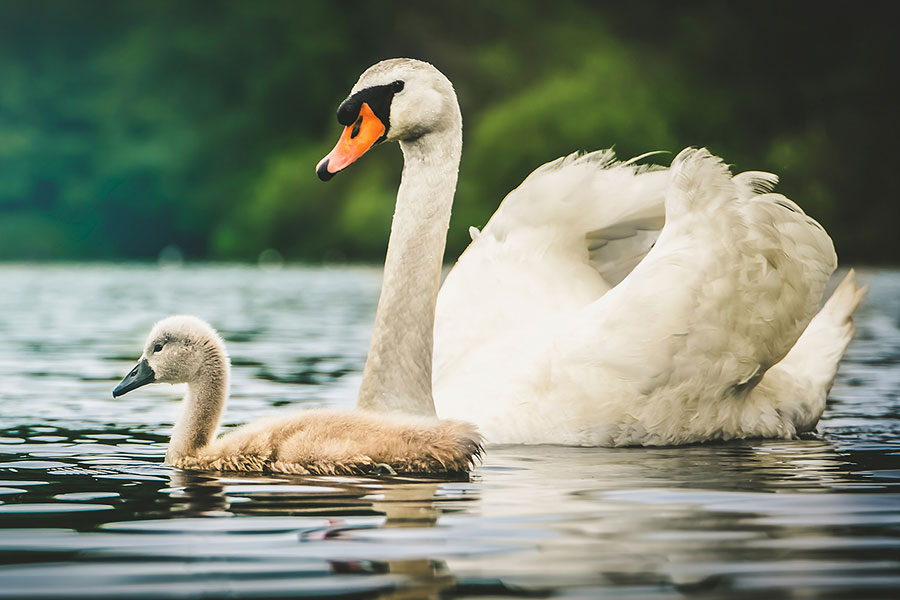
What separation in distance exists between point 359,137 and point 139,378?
1598mm

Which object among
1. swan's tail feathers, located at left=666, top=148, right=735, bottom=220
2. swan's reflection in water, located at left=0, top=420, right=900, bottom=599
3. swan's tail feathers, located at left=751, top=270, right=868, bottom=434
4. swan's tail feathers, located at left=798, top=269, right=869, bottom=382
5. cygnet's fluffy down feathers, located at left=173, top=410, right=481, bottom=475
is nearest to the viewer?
swan's reflection in water, located at left=0, top=420, right=900, bottom=599

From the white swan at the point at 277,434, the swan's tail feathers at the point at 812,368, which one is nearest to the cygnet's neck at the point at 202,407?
the white swan at the point at 277,434

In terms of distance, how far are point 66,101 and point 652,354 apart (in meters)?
109

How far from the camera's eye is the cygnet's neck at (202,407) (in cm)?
772

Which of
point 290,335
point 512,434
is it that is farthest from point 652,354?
point 290,335

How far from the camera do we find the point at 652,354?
8.65m

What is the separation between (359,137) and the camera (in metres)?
7.70

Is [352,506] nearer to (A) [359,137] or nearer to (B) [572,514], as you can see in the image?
(B) [572,514]

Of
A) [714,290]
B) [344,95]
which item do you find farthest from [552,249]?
[344,95]

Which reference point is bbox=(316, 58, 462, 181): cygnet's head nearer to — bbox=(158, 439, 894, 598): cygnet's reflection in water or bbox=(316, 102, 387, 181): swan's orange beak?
bbox=(316, 102, 387, 181): swan's orange beak

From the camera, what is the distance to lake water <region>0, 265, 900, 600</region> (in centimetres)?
496

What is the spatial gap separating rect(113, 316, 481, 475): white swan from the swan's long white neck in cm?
19

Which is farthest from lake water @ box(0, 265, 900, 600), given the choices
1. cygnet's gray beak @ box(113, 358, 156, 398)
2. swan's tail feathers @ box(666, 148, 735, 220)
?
swan's tail feathers @ box(666, 148, 735, 220)

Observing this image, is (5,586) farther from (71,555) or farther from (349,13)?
(349,13)
